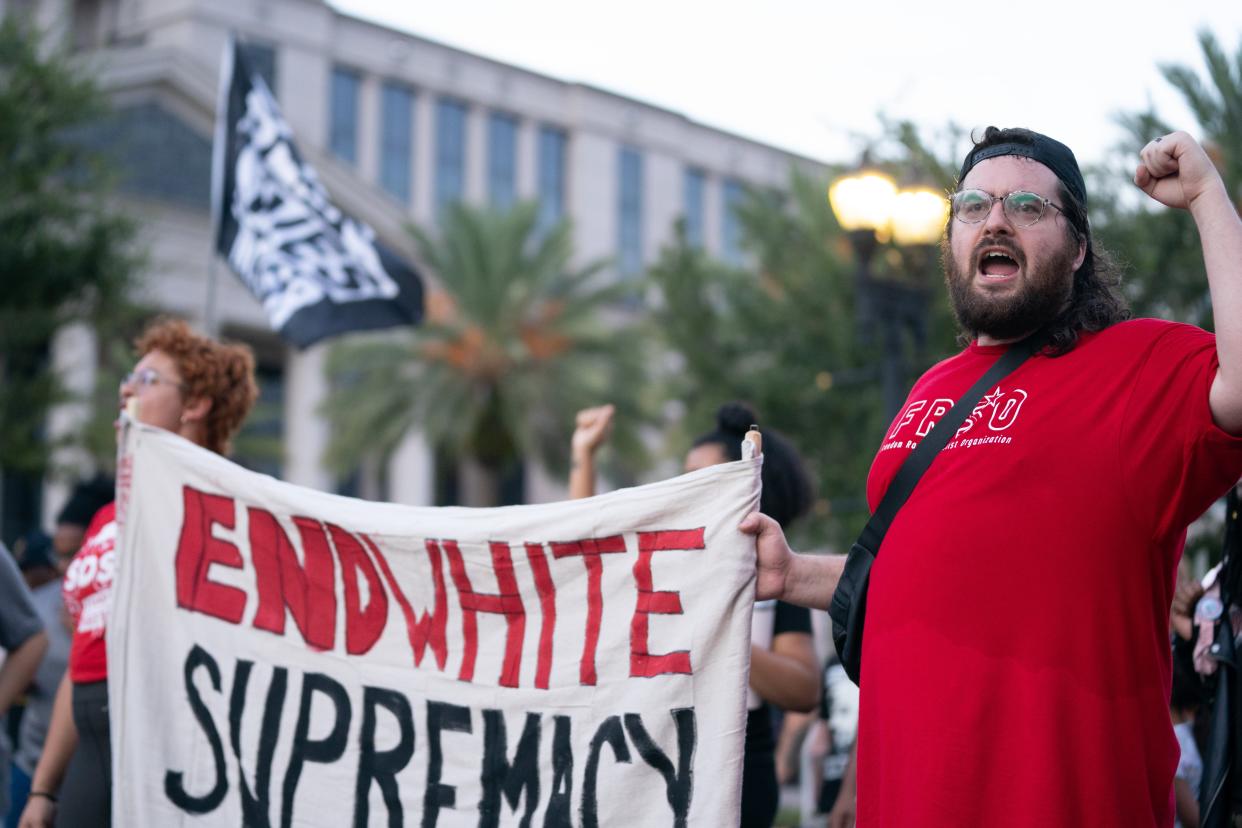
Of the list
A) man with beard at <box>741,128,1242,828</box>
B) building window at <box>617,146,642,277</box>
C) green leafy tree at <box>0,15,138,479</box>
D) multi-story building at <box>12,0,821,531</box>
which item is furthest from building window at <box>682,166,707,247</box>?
man with beard at <box>741,128,1242,828</box>

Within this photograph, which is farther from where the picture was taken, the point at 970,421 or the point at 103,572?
the point at 103,572

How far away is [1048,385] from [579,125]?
46.8 m

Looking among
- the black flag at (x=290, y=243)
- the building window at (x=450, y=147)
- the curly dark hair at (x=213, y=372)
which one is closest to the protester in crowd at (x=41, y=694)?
the curly dark hair at (x=213, y=372)

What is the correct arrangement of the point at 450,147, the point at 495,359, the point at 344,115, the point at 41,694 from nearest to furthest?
the point at 41,694 → the point at 495,359 → the point at 344,115 → the point at 450,147

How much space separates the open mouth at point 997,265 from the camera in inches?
103

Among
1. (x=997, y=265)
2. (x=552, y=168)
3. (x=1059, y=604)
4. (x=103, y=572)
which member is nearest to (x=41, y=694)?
(x=103, y=572)

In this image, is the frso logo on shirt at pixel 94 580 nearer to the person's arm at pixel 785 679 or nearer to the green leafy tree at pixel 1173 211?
the person's arm at pixel 785 679

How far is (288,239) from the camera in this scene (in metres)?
9.14

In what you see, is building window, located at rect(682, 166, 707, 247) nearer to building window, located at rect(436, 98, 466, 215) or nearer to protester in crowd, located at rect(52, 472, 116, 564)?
building window, located at rect(436, 98, 466, 215)

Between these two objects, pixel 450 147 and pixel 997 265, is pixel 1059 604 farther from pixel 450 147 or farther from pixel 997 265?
pixel 450 147

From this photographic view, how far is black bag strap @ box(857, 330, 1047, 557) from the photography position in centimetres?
259

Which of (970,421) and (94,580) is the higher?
(970,421)

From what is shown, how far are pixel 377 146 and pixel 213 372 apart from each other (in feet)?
137

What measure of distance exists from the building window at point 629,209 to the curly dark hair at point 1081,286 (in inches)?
1799
